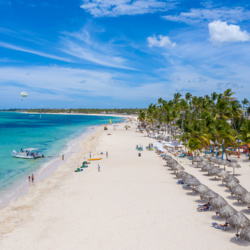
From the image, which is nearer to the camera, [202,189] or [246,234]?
[246,234]

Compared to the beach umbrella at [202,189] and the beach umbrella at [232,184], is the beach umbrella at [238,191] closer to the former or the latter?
the beach umbrella at [232,184]

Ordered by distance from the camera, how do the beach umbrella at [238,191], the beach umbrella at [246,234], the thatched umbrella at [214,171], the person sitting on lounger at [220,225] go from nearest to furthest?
1. the beach umbrella at [246,234]
2. the person sitting on lounger at [220,225]
3. the beach umbrella at [238,191]
4. the thatched umbrella at [214,171]

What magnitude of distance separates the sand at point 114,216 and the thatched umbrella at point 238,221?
0.82 m

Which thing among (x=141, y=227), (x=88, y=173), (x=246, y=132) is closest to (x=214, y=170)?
(x=246, y=132)

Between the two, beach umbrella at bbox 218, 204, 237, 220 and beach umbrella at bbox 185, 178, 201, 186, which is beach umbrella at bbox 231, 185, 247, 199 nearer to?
beach umbrella at bbox 185, 178, 201, 186

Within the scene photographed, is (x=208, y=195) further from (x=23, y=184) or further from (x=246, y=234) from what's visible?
(x=23, y=184)

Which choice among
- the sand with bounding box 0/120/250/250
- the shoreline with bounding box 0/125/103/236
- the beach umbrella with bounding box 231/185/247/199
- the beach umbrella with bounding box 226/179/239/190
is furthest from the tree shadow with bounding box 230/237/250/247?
the shoreline with bounding box 0/125/103/236

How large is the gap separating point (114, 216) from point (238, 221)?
727cm

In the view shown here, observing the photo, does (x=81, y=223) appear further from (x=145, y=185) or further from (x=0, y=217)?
(x=145, y=185)

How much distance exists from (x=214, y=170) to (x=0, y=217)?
59.7 ft

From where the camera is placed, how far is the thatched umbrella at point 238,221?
38.4ft

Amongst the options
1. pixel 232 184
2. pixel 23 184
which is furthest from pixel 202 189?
pixel 23 184

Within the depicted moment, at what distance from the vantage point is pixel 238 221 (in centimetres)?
1180

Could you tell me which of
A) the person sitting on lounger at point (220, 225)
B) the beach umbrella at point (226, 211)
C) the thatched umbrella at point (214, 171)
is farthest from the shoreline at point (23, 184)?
the thatched umbrella at point (214, 171)
